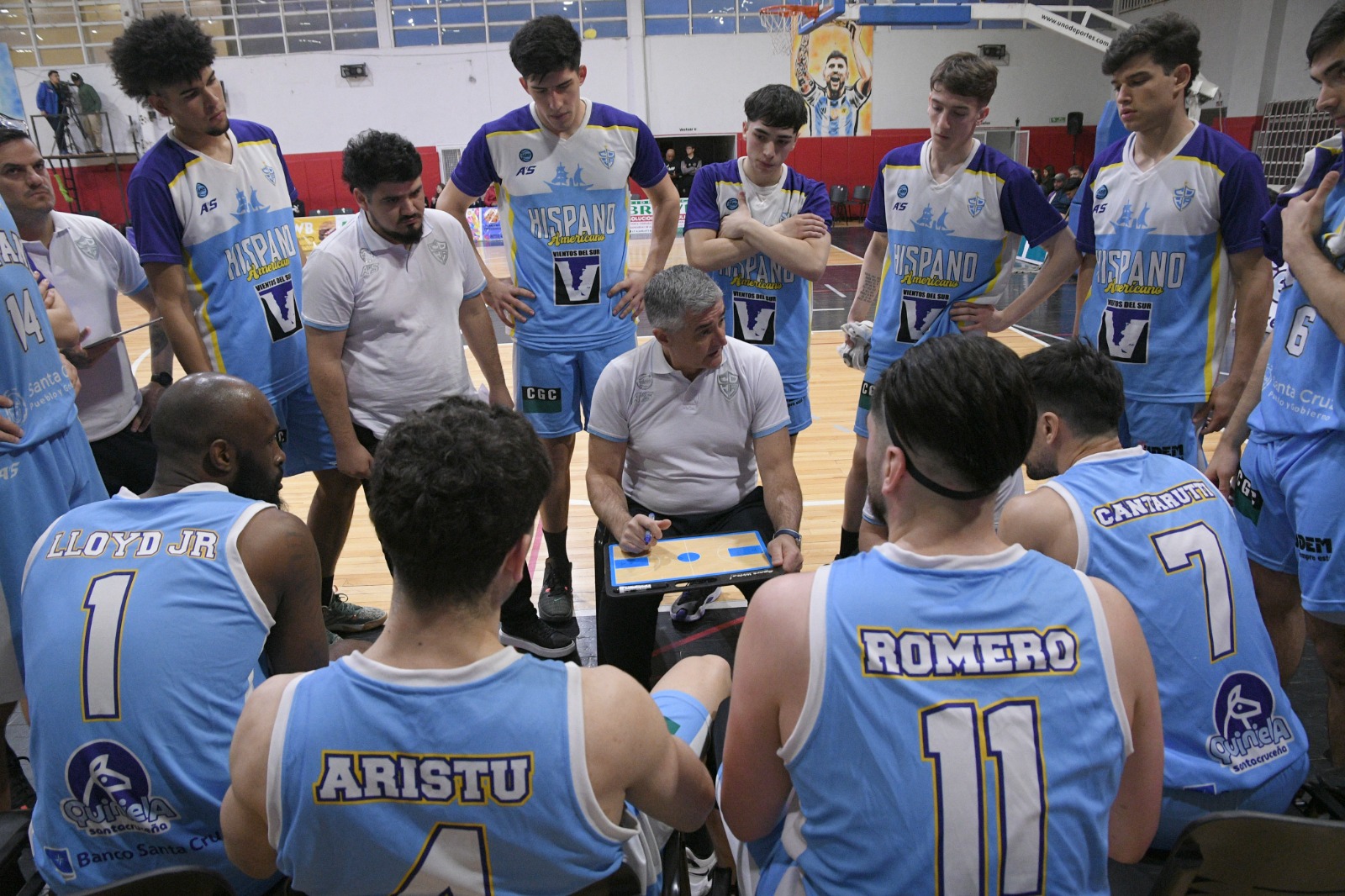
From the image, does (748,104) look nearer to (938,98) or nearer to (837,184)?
(938,98)

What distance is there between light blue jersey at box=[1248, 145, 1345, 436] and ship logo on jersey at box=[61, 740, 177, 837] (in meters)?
3.05

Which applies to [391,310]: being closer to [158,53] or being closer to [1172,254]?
[158,53]

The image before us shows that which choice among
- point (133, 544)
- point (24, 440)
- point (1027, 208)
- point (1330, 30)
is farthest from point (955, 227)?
point (24, 440)

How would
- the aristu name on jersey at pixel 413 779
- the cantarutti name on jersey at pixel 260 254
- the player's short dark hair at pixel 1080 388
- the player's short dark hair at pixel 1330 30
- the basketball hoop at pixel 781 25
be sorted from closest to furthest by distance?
the aristu name on jersey at pixel 413 779, the player's short dark hair at pixel 1080 388, the player's short dark hair at pixel 1330 30, the cantarutti name on jersey at pixel 260 254, the basketball hoop at pixel 781 25

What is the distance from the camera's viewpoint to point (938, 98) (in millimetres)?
3531

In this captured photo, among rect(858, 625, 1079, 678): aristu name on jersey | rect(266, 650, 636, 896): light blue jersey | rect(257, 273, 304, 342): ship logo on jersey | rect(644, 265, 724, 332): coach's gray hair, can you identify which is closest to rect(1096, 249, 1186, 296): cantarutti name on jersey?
rect(644, 265, 724, 332): coach's gray hair

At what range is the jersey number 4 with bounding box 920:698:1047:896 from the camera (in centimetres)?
123

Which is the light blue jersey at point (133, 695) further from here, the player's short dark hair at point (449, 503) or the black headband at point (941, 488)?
the black headband at point (941, 488)

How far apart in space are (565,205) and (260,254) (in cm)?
129

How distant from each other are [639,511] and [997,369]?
1.96 meters

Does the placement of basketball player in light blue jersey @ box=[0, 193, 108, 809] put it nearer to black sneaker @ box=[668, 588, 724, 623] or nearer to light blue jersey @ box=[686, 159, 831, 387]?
black sneaker @ box=[668, 588, 724, 623]

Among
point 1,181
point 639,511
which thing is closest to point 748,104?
point 639,511

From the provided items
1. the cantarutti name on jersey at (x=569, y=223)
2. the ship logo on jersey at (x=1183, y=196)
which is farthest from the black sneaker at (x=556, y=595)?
the ship logo on jersey at (x=1183, y=196)

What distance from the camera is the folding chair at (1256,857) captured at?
1.31m
